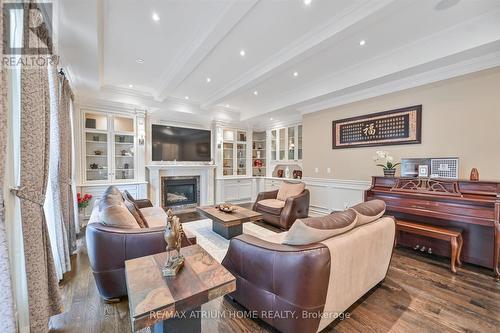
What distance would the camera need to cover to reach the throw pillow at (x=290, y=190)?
4529 millimetres

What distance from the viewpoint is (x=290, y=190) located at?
15.2 feet

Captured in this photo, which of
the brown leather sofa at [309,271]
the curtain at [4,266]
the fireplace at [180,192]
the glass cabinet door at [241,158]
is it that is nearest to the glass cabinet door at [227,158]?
the glass cabinet door at [241,158]

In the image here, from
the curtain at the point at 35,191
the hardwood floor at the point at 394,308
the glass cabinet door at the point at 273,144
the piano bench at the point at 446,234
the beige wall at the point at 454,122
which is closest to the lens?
the curtain at the point at 35,191

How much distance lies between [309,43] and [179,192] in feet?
16.4

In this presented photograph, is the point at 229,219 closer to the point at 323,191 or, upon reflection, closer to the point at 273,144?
the point at 323,191

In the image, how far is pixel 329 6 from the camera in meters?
2.22

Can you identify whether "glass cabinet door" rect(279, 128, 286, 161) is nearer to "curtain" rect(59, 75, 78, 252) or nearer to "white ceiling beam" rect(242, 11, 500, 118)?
"white ceiling beam" rect(242, 11, 500, 118)

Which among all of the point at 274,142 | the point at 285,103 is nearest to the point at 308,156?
the point at 285,103

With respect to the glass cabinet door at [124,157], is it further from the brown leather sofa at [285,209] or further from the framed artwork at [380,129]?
the framed artwork at [380,129]

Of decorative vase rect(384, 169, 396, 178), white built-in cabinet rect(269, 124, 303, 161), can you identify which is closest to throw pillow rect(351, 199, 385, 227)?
decorative vase rect(384, 169, 396, 178)

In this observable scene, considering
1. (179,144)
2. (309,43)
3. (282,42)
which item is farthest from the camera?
(179,144)

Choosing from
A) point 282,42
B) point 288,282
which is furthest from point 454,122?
point 288,282

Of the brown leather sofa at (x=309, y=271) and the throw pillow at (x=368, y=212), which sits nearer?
the brown leather sofa at (x=309, y=271)

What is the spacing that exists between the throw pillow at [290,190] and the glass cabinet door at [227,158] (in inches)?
105
